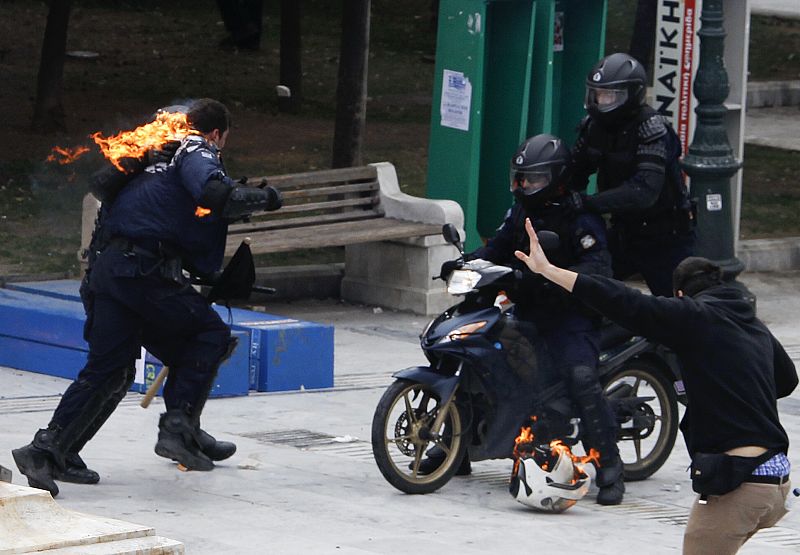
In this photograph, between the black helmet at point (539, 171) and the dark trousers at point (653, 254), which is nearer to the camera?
the black helmet at point (539, 171)

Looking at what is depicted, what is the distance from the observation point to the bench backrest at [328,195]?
40.8 feet

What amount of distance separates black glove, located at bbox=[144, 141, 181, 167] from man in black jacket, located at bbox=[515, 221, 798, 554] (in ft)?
8.03

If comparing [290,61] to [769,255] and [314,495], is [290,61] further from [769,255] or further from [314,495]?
[314,495]

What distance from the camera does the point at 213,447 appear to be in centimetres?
802

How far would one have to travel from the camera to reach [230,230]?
12.1m

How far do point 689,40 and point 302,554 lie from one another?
315 inches

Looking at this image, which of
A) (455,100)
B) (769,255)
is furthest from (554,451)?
(769,255)

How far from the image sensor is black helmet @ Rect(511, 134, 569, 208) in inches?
308

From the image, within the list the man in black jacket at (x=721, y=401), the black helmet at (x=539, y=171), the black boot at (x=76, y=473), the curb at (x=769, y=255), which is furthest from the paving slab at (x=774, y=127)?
the man in black jacket at (x=721, y=401)

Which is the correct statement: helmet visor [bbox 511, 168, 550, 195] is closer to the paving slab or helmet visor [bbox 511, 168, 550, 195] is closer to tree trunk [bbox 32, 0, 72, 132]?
tree trunk [bbox 32, 0, 72, 132]

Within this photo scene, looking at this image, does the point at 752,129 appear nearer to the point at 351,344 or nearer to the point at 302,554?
the point at 351,344

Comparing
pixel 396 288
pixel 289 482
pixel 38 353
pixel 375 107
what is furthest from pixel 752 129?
pixel 289 482

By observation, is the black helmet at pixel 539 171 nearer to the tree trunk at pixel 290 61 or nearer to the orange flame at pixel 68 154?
the orange flame at pixel 68 154

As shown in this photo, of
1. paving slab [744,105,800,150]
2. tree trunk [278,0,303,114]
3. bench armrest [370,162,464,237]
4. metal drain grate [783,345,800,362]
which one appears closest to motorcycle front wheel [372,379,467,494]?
metal drain grate [783,345,800,362]
